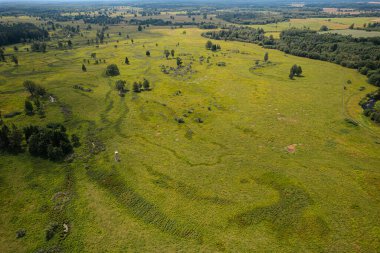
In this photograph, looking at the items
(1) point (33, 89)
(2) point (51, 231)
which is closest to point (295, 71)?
(1) point (33, 89)

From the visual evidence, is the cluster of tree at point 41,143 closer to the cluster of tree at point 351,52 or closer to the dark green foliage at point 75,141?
the dark green foliage at point 75,141

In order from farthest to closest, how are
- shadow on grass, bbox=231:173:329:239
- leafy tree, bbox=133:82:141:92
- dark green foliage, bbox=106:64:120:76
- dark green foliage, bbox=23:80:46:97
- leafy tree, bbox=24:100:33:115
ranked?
dark green foliage, bbox=106:64:120:76, leafy tree, bbox=133:82:141:92, dark green foliage, bbox=23:80:46:97, leafy tree, bbox=24:100:33:115, shadow on grass, bbox=231:173:329:239

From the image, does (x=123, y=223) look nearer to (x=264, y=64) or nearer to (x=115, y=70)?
(x=115, y=70)

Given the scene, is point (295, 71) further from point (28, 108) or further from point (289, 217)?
point (28, 108)

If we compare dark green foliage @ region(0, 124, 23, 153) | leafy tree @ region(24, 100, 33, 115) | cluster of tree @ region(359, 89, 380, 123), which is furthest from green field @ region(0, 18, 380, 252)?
cluster of tree @ region(359, 89, 380, 123)

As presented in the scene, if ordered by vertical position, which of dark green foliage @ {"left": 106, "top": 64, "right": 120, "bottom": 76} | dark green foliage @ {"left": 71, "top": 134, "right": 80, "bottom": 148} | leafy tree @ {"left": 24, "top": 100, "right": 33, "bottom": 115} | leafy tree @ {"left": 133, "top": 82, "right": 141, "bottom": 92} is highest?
dark green foliage @ {"left": 106, "top": 64, "right": 120, "bottom": 76}

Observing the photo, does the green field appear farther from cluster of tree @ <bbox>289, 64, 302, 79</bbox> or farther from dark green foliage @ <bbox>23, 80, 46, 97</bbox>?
cluster of tree @ <bbox>289, 64, 302, 79</bbox>

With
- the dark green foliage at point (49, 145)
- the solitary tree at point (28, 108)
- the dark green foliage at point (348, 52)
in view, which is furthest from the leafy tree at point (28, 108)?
the dark green foliage at point (348, 52)
